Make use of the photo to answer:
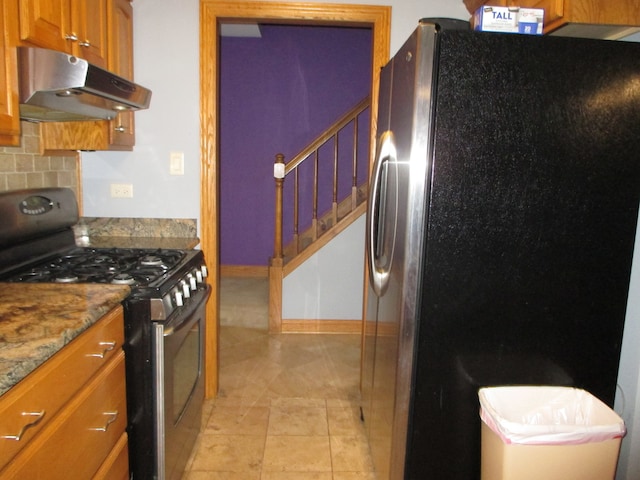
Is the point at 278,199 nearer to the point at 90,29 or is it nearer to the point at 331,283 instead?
the point at 331,283

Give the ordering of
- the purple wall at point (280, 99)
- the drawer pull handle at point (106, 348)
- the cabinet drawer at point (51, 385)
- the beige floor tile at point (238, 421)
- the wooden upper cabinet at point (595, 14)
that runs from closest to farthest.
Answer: the cabinet drawer at point (51, 385)
the drawer pull handle at point (106, 348)
the wooden upper cabinet at point (595, 14)
the beige floor tile at point (238, 421)
the purple wall at point (280, 99)

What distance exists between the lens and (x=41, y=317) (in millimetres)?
1270

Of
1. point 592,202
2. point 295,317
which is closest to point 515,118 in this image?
point 592,202

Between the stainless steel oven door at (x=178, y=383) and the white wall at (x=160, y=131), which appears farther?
the white wall at (x=160, y=131)

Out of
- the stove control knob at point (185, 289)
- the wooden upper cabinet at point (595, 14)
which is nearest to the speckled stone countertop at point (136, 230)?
the stove control knob at point (185, 289)

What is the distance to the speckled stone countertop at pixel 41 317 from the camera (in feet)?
3.31

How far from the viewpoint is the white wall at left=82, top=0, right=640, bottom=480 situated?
8.22ft

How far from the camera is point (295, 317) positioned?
3912 millimetres

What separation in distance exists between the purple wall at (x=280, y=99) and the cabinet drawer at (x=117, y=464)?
391 centimetres

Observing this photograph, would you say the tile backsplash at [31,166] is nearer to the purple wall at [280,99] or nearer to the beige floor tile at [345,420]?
the beige floor tile at [345,420]

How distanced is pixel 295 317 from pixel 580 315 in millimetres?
2508

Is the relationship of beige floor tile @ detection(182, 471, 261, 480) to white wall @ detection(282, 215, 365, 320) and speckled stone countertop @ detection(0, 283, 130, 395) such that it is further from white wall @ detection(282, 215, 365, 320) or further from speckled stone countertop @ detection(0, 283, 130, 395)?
white wall @ detection(282, 215, 365, 320)

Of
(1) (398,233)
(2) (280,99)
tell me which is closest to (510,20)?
(1) (398,233)

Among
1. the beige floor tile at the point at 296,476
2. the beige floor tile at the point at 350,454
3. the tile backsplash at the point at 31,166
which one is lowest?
the beige floor tile at the point at 296,476
